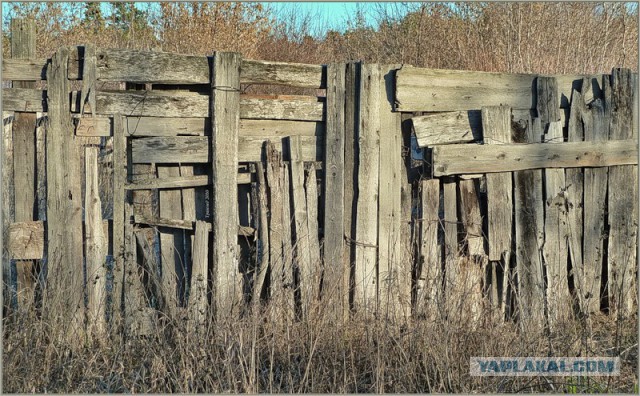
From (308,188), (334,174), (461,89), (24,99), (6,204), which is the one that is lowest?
(6,204)

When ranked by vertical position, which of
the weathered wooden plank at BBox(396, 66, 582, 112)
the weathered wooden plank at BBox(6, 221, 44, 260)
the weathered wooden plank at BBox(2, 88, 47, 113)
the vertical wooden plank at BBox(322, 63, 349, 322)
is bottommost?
the weathered wooden plank at BBox(6, 221, 44, 260)

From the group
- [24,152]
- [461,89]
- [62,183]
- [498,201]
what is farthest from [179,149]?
[498,201]

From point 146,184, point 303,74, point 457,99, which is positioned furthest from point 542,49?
point 146,184

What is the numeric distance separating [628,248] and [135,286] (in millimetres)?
4599

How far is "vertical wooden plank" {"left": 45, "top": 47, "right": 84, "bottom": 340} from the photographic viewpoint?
5.72 metres

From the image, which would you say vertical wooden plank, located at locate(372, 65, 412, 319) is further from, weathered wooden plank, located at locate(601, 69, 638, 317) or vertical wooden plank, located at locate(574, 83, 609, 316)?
weathered wooden plank, located at locate(601, 69, 638, 317)

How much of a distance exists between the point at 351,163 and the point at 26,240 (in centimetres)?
271

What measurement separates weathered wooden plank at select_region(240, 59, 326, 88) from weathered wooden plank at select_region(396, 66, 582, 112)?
0.71m

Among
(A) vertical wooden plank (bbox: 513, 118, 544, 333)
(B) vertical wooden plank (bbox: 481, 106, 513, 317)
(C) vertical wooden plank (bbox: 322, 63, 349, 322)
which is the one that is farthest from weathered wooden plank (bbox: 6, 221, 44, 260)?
(A) vertical wooden plank (bbox: 513, 118, 544, 333)

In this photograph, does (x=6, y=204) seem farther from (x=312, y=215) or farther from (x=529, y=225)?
(x=529, y=225)

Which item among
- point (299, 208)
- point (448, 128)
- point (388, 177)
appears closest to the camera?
point (299, 208)

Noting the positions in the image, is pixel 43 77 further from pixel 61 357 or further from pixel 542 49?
pixel 542 49

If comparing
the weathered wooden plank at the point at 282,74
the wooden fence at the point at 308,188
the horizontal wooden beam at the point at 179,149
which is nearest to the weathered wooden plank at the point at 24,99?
the wooden fence at the point at 308,188

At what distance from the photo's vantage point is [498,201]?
658 cm
